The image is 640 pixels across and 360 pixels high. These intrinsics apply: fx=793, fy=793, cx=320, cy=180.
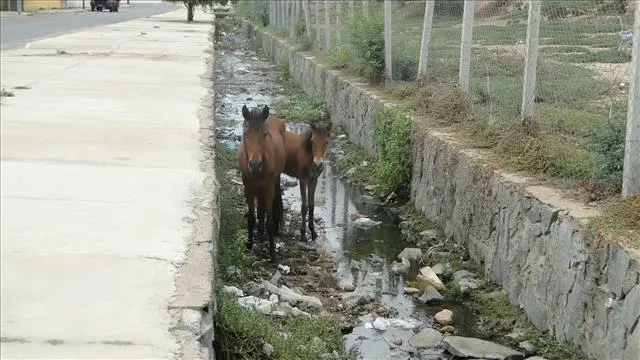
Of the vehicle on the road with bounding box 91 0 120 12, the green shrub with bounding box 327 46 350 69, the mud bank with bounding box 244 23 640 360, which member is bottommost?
the mud bank with bounding box 244 23 640 360

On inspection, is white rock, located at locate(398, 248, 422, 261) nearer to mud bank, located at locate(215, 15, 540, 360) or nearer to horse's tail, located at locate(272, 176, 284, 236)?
mud bank, located at locate(215, 15, 540, 360)

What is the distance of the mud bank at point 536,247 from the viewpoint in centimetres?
455

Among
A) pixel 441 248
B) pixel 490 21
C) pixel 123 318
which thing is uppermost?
pixel 490 21

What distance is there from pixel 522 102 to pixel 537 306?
2.22 metres

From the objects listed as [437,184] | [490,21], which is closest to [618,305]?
[437,184]

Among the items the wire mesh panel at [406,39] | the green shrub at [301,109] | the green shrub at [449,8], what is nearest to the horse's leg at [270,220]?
the green shrub at [449,8]

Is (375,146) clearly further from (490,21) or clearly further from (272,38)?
(272,38)

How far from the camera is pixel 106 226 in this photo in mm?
4973

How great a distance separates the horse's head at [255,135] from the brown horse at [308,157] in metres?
1.02

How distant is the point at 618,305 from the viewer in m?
4.51

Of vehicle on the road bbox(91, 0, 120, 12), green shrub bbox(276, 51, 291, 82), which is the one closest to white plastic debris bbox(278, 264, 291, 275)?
green shrub bbox(276, 51, 291, 82)

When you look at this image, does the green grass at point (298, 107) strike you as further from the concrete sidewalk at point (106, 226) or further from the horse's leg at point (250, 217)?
the horse's leg at point (250, 217)

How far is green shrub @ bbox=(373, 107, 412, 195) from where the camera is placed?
889 cm

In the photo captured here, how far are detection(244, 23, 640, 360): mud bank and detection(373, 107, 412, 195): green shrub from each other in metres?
0.21
